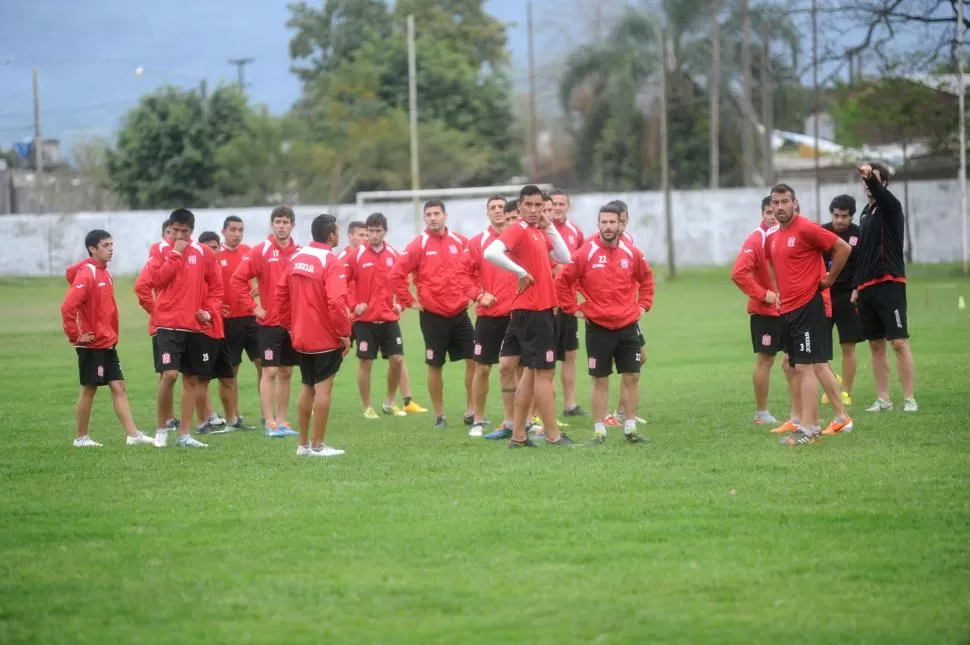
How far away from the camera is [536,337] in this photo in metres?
11.3

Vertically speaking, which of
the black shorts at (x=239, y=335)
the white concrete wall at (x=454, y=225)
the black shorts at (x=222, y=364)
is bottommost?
the black shorts at (x=222, y=364)

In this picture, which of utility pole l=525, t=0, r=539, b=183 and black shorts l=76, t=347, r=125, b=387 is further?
utility pole l=525, t=0, r=539, b=183

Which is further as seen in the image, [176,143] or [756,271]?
[176,143]

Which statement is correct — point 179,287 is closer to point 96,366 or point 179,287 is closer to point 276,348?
point 96,366

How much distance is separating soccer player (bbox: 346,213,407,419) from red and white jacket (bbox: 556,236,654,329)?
3362mm

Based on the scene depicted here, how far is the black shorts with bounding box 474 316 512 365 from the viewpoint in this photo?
13.0 metres

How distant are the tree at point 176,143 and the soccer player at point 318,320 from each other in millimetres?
46328

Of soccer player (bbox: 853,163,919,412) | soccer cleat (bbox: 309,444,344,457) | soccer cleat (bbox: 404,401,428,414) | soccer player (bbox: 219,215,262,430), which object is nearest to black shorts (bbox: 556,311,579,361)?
soccer cleat (bbox: 404,401,428,414)

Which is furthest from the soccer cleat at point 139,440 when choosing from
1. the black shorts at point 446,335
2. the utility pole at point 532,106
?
the utility pole at point 532,106

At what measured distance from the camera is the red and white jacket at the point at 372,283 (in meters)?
14.8

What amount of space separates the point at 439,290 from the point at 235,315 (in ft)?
7.36

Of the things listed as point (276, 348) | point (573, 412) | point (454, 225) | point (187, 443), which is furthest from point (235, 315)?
point (454, 225)

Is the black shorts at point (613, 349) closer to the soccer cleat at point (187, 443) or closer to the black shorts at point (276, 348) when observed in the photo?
the black shorts at point (276, 348)

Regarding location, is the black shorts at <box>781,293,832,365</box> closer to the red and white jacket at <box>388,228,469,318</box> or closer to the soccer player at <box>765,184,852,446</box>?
the soccer player at <box>765,184,852,446</box>
